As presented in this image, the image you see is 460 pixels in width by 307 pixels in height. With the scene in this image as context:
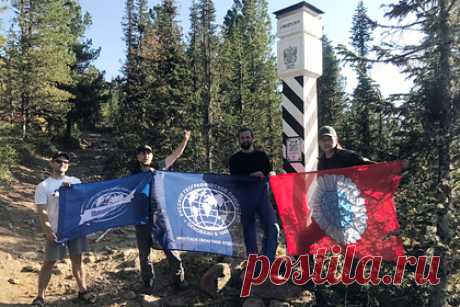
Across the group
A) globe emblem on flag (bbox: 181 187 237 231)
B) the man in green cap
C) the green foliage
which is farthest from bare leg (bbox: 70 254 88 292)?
the green foliage

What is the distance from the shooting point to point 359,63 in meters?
6.17

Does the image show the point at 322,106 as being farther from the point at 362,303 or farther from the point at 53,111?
the point at 362,303

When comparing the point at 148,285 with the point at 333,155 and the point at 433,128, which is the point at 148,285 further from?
the point at 433,128

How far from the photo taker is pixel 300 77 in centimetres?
671

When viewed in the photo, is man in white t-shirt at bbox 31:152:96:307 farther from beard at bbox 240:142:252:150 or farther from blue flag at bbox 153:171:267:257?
beard at bbox 240:142:252:150

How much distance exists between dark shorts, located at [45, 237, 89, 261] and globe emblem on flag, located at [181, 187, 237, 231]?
1.55 m

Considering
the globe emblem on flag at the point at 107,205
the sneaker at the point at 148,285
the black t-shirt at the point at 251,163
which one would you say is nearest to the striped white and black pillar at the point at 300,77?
the black t-shirt at the point at 251,163

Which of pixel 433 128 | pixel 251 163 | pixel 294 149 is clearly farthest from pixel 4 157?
pixel 433 128

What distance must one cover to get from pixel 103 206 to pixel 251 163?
2240mm

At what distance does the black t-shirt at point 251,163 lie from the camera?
6312 mm

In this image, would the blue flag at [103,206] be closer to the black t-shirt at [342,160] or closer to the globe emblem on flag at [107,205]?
the globe emblem on flag at [107,205]

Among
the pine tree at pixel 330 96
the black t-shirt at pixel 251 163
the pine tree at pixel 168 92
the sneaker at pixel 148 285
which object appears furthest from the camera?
the pine tree at pixel 330 96

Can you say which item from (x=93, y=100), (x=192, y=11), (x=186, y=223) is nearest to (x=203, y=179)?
(x=186, y=223)

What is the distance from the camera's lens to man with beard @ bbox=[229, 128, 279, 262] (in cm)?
600
